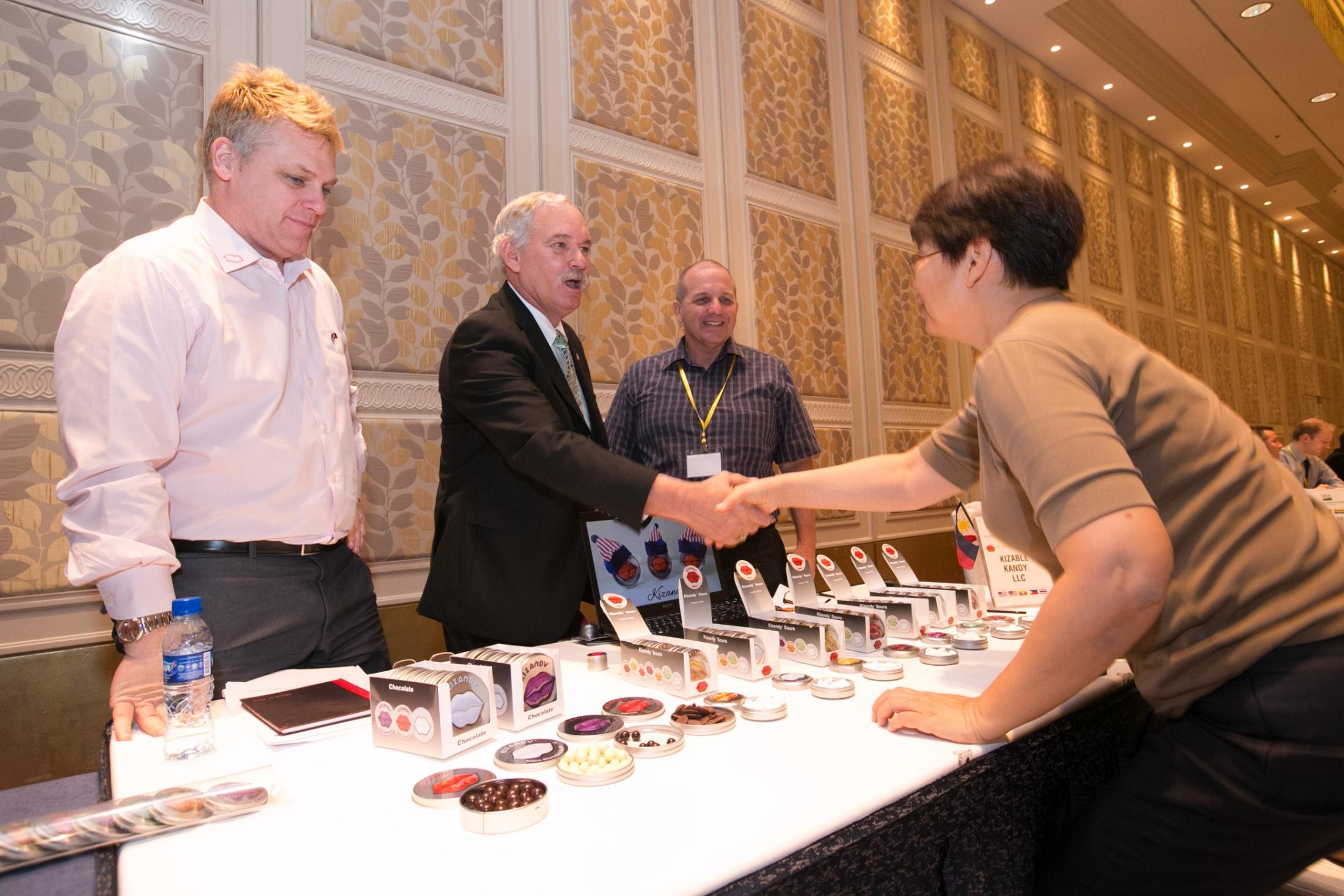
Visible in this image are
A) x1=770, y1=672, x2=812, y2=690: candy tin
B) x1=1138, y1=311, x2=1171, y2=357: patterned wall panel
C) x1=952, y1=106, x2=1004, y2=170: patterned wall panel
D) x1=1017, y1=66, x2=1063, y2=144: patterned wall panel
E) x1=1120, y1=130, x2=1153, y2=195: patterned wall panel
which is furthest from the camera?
x1=1120, y1=130, x2=1153, y2=195: patterned wall panel

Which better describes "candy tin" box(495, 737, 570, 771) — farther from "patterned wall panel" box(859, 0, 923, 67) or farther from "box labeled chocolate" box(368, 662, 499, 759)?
"patterned wall panel" box(859, 0, 923, 67)

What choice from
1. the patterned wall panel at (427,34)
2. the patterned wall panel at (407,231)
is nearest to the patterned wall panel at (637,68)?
the patterned wall panel at (427,34)

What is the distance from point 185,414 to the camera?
1460 mm

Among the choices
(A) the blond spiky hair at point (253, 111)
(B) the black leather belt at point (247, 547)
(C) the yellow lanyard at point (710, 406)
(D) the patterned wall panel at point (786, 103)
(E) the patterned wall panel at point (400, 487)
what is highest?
(D) the patterned wall panel at point (786, 103)

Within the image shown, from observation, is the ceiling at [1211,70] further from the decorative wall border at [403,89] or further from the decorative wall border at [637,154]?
the decorative wall border at [403,89]

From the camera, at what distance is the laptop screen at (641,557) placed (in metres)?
1.80

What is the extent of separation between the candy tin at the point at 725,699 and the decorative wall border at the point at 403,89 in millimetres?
2640

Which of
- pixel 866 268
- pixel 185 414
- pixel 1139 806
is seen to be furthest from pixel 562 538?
pixel 866 268

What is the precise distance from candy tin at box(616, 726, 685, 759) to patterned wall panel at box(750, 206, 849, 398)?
3412 mm

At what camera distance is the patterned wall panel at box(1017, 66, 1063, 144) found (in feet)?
22.1

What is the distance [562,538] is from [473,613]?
0.26 metres

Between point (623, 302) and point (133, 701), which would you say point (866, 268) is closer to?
point (623, 302)

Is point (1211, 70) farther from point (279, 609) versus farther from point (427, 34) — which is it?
point (279, 609)

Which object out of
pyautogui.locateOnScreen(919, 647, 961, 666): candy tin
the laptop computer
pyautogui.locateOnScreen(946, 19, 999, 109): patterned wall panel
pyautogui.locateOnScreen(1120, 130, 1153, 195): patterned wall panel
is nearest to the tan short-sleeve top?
pyautogui.locateOnScreen(919, 647, 961, 666): candy tin
